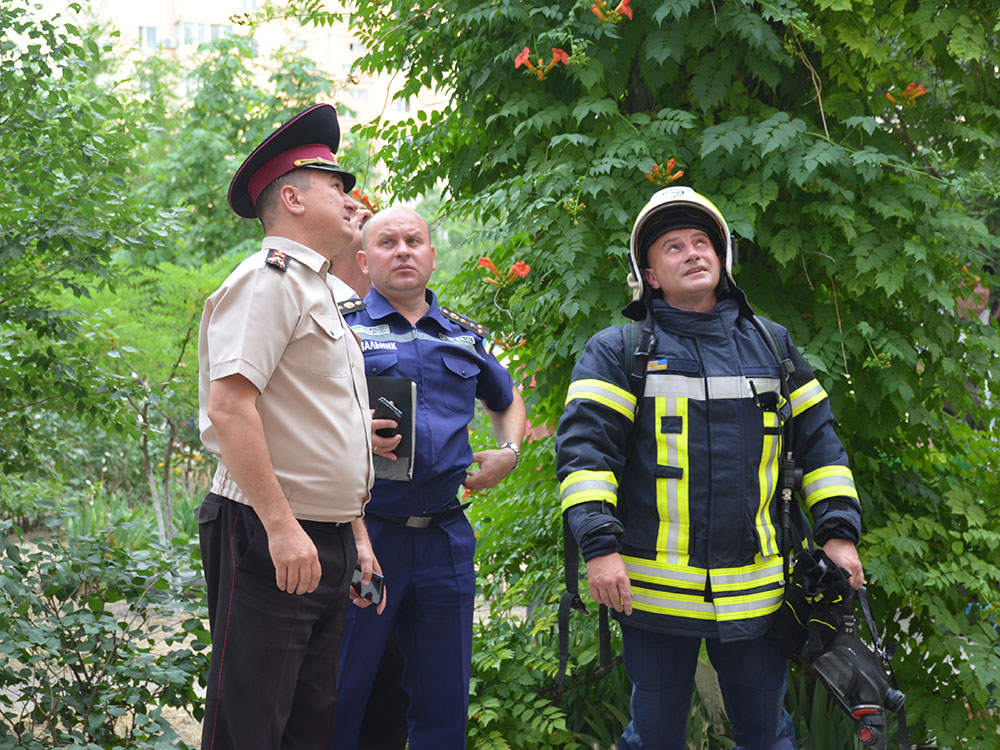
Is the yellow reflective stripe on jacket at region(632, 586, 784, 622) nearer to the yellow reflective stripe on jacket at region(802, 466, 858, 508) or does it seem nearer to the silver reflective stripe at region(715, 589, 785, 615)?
the silver reflective stripe at region(715, 589, 785, 615)

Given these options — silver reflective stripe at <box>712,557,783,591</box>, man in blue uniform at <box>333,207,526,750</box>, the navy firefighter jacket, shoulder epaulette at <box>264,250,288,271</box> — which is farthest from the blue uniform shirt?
silver reflective stripe at <box>712,557,783,591</box>

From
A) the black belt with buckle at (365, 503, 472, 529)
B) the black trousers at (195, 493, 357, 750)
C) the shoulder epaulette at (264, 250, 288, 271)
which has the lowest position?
the black trousers at (195, 493, 357, 750)

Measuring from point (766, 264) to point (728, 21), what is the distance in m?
1.01

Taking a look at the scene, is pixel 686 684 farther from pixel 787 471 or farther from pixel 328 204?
pixel 328 204

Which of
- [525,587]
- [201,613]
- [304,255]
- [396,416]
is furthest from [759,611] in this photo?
[201,613]

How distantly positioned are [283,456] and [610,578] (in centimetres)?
92

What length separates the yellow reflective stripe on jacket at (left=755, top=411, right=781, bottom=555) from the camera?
2719 mm

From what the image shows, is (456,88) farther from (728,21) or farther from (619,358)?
(619,358)

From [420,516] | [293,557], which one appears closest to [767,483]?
[420,516]

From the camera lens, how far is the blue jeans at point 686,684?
2.75 meters

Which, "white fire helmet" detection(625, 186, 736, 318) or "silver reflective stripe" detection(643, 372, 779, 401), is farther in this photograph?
"white fire helmet" detection(625, 186, 736, 318)

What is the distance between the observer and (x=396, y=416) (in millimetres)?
2916

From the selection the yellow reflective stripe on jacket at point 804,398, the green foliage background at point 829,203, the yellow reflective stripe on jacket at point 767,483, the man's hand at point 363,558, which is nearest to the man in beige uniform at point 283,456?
the man's hand at point 363,558

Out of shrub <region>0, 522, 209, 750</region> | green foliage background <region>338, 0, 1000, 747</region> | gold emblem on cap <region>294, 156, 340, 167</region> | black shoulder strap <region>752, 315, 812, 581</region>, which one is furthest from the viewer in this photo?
green foliage background <region>338, 0, 1000, 747</region>
